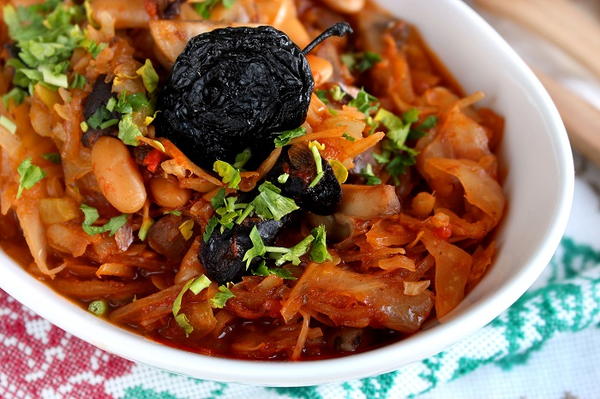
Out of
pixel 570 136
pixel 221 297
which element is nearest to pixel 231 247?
pixel 221 297

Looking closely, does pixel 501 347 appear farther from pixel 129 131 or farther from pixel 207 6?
pixel 207 6

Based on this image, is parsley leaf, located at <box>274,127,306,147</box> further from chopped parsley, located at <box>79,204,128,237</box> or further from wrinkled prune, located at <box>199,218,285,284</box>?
chopped parsley, located at <box>79,204,128,237</box>

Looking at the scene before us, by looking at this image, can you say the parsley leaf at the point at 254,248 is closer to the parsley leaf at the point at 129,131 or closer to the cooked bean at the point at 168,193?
the cooked bean at the point at 168,193

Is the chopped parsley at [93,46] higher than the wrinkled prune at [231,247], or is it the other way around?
the chopped parsley at [93,46]

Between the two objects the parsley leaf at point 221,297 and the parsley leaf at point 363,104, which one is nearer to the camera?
the parsley leaf at point 221,297

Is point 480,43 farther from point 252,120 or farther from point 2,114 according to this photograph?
point 2,114

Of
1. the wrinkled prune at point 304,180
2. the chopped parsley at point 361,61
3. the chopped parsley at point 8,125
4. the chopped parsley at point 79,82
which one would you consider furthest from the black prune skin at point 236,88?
the chopped parsley at point 361,61

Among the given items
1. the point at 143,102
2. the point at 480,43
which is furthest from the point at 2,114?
the point at 480,43
